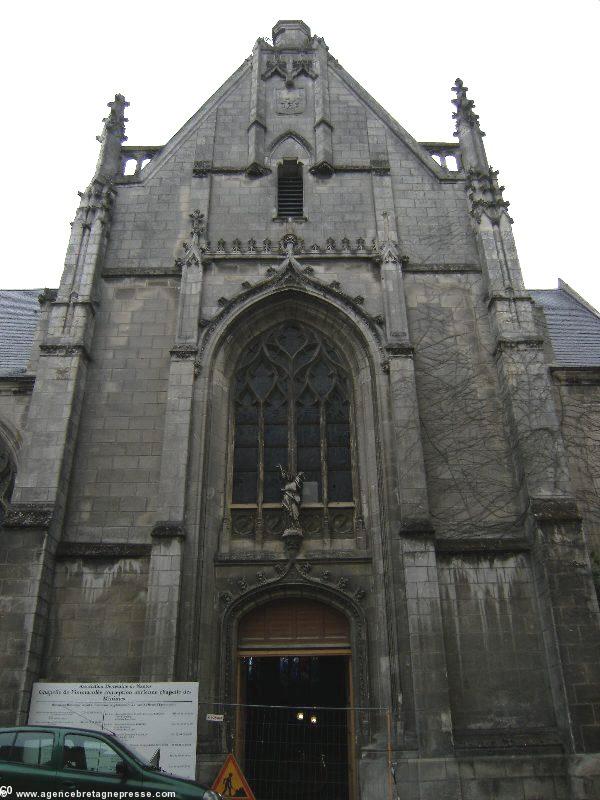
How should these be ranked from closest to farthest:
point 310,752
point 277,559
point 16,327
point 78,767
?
point 78,767
point 277,559
point 310,752
point 16,327

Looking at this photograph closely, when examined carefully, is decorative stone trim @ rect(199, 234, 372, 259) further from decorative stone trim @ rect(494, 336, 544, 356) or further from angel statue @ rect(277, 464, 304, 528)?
angel statue @ rect(277, 464, 304, 528)

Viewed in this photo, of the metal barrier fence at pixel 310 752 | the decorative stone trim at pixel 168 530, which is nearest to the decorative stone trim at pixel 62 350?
the decorative stone trim at pixel 168 530

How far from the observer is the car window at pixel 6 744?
674 cm

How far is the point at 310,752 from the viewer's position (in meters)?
12.6

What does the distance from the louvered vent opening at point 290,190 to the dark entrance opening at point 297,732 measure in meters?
10.6

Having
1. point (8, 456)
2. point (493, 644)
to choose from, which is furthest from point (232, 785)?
point (8, 456)

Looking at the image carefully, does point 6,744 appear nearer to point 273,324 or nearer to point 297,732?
point 297,732

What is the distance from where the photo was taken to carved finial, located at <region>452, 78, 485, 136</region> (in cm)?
1783

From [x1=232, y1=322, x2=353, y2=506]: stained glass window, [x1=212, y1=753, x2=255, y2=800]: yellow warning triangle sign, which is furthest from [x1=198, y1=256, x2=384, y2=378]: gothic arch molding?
[x1=212, y1=753, x2=255, y2=800]: yellow warning triangle sign

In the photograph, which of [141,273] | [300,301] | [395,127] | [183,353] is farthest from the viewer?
[395,127]

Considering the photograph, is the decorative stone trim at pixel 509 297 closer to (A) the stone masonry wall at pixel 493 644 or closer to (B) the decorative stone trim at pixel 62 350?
(A) the stone masonry wall at pixel 493 644

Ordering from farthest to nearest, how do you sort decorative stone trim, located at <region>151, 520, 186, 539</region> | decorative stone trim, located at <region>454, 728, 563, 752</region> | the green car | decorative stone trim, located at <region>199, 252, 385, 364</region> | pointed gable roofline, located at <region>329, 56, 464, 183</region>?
pointed gable roofline, located at <region>329, 56, 464, 183</region>
decorative stone trim, located at <region>199, 252, 385, 364</region>
decorative stone trim, located at <region>151, 520, 186, 539</region>
decorative stone trim, located at <region>454, 728, 563, 752</region>
the green car

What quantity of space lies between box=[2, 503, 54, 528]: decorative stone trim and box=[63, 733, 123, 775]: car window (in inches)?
217

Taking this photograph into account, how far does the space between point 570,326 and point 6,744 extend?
1754cm
